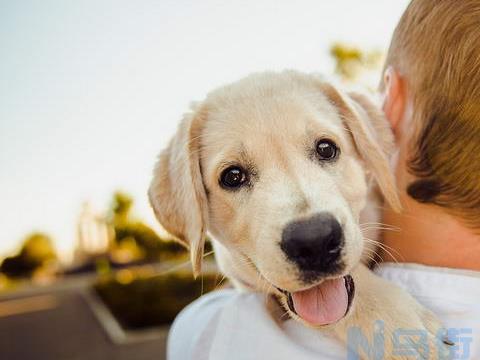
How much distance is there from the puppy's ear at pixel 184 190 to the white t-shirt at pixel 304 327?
1.52 ft

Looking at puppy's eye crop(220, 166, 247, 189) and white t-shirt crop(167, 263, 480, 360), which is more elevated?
puppy's eye crop(220, 166, 247, 189)

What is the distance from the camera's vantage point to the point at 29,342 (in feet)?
47.2

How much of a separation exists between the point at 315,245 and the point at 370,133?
0.85 metres

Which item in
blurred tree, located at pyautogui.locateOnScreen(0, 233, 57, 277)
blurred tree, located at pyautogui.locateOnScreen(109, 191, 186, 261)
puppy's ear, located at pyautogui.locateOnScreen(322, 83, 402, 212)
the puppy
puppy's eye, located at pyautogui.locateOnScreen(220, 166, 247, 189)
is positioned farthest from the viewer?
blurred tree, located at pyautogui.locateOnScreen(0, 233, 57, 277)

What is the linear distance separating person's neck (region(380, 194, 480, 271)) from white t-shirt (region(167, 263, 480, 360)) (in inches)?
3.0

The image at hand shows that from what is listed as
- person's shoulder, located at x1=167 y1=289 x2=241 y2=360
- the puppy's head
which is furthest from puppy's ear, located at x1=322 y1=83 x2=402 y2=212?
person's shoulder, located at x1=167 y1=289 x2=241 y2=360

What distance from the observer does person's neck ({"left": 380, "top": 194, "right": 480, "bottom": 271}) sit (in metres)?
2.45

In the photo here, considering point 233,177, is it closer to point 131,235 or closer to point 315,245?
point 315,245

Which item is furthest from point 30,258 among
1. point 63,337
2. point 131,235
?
point 63,337

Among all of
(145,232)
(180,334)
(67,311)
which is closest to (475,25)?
(180,334)

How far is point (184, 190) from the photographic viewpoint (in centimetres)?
301

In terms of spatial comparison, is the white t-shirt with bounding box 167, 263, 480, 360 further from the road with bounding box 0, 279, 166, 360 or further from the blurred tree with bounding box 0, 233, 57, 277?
the blurred tree with bounding box 0, 233, 57, 277

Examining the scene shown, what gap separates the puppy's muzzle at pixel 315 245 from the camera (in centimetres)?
230

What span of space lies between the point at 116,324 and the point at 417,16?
1313 cm
